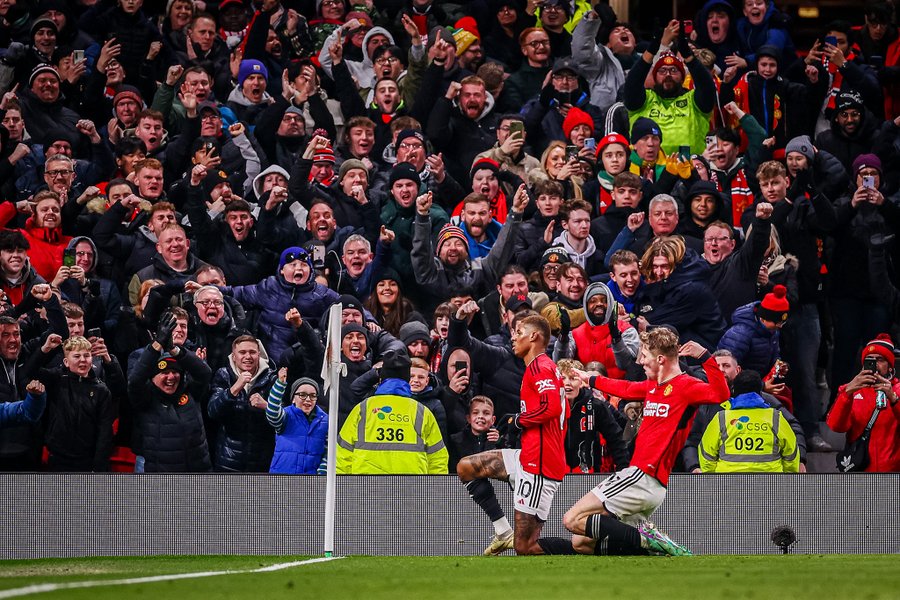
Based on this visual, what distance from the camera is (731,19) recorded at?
56.6ft

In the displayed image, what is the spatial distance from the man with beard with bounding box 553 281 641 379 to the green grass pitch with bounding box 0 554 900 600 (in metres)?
3.51

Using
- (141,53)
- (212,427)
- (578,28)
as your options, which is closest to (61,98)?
(141,53)

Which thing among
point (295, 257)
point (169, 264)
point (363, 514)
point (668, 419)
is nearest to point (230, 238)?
point (169, 264)

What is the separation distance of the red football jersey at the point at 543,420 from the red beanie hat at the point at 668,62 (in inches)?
257

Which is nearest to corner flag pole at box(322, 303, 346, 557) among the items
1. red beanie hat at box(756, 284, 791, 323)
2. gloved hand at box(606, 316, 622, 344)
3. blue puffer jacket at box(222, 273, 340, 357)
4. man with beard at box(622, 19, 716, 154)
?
A: blue puffer jacket at box(222, 273, 340, 357)

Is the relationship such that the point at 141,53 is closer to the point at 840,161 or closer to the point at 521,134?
the point at 521,134

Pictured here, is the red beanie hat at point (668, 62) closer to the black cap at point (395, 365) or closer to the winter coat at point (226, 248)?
the winter coat at point (226, 248)

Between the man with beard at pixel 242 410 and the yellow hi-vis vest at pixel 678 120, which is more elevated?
the yellow hi-vis vest at pixel 678 120

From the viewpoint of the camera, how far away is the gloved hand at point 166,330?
13047 mm

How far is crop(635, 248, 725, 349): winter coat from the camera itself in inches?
551

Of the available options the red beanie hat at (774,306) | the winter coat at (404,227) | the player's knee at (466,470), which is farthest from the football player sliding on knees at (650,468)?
the winter coat at (404,227)

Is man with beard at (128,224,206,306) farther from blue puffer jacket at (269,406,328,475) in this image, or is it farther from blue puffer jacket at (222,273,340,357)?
blue puffer jacket at (269,406,328,475)

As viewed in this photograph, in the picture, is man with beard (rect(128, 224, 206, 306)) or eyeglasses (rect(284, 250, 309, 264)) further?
man with beard (rect(128, 224, 206, 306))

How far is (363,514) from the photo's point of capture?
41.5 ft
